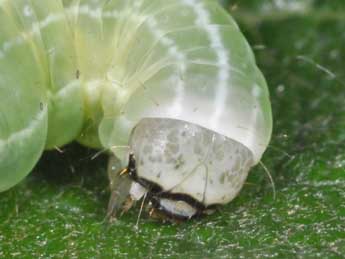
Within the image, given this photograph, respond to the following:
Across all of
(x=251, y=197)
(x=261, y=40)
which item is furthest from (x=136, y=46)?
(x=261, y=40)

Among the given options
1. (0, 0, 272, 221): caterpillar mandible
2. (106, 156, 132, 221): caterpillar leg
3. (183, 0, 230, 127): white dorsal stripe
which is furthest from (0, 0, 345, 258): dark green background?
(183, 0, 230, 127): white dorsal stripe

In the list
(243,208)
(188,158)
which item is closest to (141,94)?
(188,158)

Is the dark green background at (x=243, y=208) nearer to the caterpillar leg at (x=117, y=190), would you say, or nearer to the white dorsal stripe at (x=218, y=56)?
the caterpillar leg at (x=117, y=190)

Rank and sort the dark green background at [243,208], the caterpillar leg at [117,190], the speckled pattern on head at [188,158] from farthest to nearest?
the caterpillar leg at [117,190], the dark green background at [243,208], the speckled pattern on head at [188,158]

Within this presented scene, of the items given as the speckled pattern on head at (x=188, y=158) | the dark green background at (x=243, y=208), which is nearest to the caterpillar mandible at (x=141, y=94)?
the speckled pattern on head at (x=188, y=158)

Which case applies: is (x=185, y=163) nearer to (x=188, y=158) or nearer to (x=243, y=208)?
(x=188, y=158)

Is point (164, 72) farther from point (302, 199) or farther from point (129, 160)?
point (302, 199)
